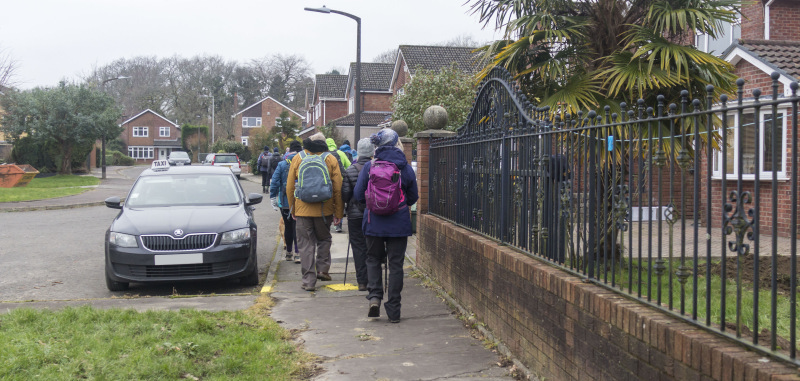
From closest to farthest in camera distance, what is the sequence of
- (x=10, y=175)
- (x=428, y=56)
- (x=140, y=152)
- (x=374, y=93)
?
(x=10, y=175)
(x=428, y=56)
(x=374, y=93)
(x=140, y=152)

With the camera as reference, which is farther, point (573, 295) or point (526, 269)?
point (526, 269)

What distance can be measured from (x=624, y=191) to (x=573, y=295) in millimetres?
708

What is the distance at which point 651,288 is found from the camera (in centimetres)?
360

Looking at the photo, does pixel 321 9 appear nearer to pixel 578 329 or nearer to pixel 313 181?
pixel 313 181

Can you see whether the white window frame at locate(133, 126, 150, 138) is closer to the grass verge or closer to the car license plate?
the car license plate

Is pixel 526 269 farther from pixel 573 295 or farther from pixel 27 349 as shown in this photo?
pixel 27 349

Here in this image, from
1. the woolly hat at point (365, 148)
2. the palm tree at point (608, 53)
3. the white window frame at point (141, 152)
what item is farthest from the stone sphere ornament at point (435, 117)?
the white window frame at point (141, 152)

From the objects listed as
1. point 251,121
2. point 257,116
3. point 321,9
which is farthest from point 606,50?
point 251,121

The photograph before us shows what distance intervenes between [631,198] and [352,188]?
4598 mm

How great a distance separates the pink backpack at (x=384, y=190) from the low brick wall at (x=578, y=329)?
0.78 metres

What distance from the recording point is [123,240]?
7.98 m

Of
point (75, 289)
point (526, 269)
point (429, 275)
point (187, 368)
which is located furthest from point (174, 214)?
point (526, 269)

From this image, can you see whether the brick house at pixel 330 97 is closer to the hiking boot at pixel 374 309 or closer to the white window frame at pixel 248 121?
the white window frame at pixel 248 121

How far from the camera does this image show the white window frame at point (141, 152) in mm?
98500
